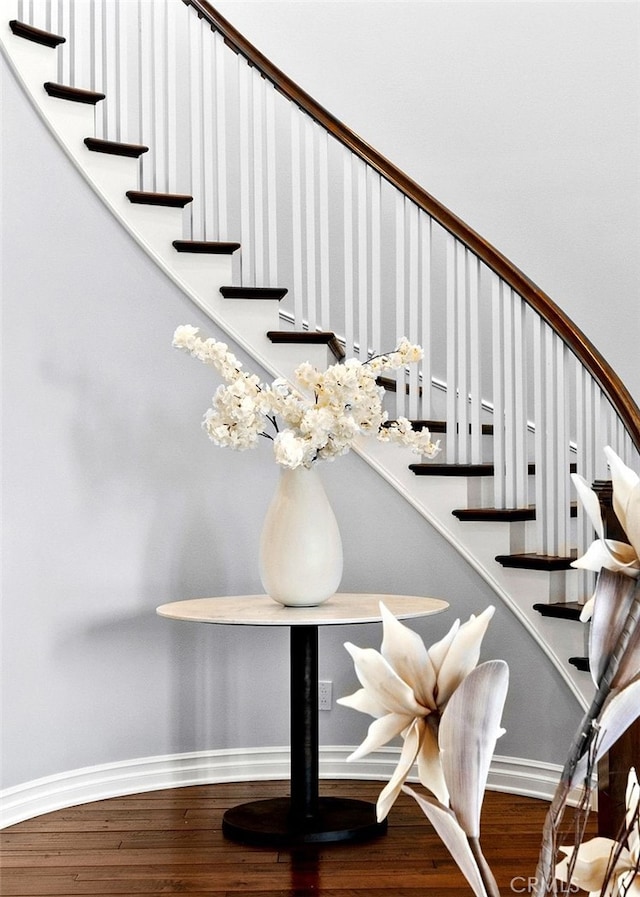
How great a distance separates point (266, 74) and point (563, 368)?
1.63 m

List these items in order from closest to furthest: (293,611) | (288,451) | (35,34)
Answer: (288,451)
(293,611)
(35,34)

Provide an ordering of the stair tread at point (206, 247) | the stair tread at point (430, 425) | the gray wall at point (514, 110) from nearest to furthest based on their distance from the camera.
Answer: the stair tread at point (206, 247) → the stair tread at point (430, 425) → the gray wall at point (514, 110)

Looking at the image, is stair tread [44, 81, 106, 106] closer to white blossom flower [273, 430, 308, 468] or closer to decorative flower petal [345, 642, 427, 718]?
white blossom flower [273, 430, 308, 468]

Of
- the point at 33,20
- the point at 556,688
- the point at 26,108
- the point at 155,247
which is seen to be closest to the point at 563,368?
the point at 556,688

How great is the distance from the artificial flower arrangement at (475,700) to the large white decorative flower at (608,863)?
6 cm

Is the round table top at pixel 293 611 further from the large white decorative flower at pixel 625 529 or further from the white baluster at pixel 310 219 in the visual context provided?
the large white decorative flower at pixel 625 529

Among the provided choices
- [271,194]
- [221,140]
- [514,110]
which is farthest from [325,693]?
[514,110]

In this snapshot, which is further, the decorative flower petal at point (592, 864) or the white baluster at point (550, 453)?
the white baluster at point (550, 453)

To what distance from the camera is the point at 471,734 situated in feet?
1.77

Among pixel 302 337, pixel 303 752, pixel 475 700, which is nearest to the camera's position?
pixel 475 700

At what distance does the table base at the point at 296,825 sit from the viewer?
3.03 meters

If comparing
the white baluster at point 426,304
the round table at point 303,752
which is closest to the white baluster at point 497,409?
the white baluster at point 426,304

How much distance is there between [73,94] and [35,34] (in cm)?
23

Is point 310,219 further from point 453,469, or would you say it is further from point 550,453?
point 550,453
